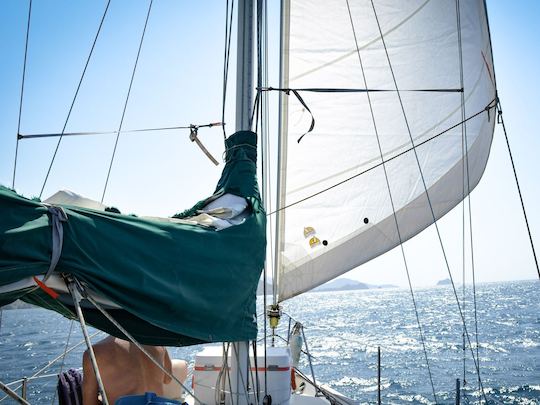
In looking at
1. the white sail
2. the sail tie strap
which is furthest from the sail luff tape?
the white sail

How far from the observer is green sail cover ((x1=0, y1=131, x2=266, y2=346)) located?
2314 millimetres

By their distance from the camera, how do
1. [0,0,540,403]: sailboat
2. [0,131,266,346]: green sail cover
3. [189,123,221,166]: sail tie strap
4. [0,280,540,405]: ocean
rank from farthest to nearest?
[0,280,540,405]: ocean → [0,0,540,403]: sailboat → [189,123,221,166]: sail tie strap → [0,131,266,346]: green sail cover

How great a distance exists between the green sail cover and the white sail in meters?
2.93

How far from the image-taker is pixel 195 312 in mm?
2898

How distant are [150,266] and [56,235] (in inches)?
20.3

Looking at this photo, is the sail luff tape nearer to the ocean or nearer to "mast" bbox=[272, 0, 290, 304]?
"mast" bbox=[272, 0, 290, 304]

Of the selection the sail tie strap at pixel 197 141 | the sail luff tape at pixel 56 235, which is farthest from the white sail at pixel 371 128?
the sail luff tape at pixel 56 235

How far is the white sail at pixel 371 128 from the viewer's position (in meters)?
6.22

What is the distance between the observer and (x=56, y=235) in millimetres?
2373

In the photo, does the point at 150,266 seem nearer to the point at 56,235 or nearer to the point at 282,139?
the point at 56,235

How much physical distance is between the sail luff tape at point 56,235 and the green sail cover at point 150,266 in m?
0.02

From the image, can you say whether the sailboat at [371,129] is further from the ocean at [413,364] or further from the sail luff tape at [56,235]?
the sail luff tape at [56,235]

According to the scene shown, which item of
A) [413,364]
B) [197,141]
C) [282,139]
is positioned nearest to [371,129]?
[282,139]

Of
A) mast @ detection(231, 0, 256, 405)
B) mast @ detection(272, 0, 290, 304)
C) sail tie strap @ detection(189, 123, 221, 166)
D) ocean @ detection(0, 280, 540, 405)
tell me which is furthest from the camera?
ocean @ detection(0, 280, 540, 405)
